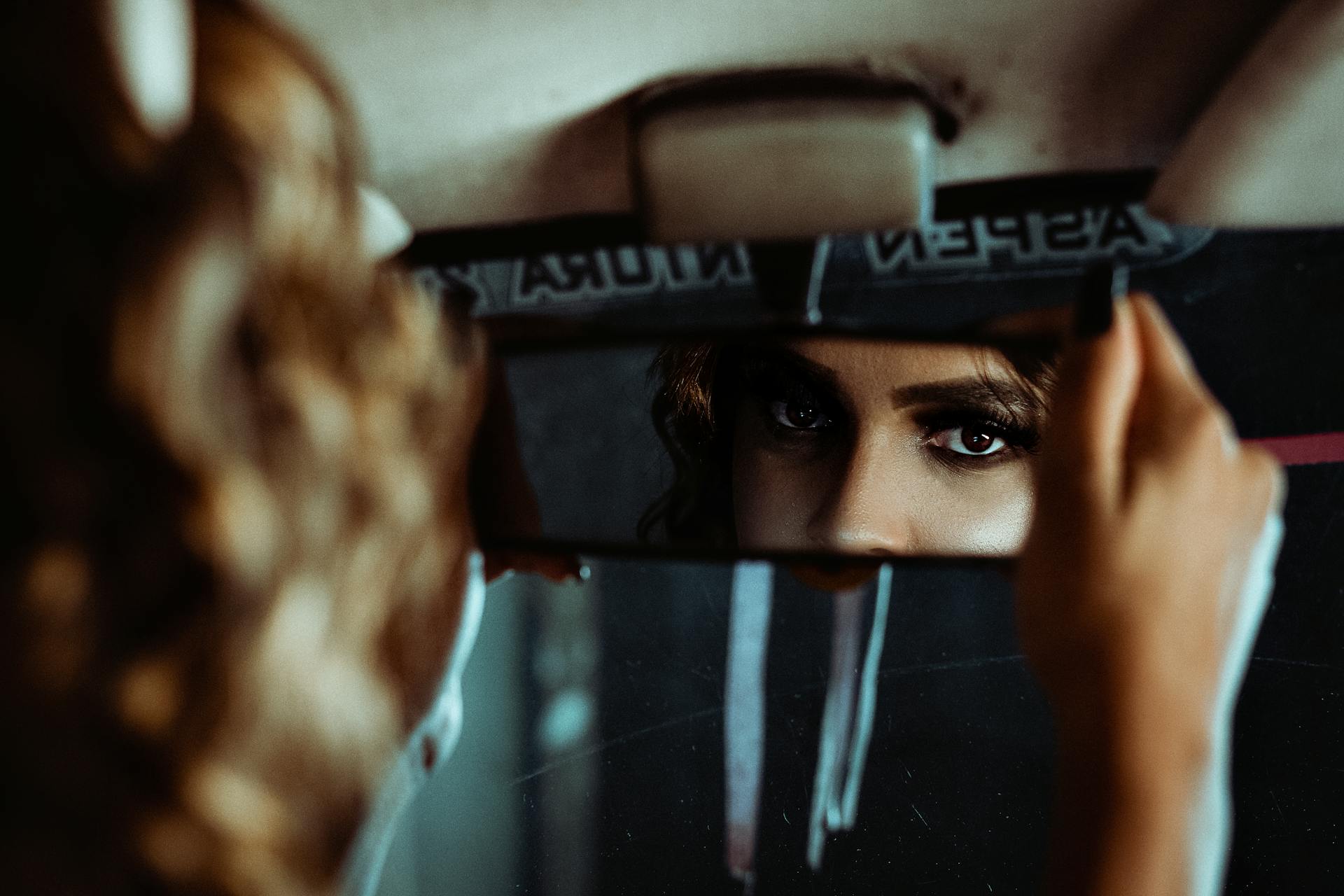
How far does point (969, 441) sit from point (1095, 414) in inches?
17.0

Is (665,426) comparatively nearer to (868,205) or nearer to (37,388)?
(868,205)

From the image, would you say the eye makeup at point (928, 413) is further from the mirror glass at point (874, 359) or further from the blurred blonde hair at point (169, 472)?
the blurred blonde hair at point (169, 472)

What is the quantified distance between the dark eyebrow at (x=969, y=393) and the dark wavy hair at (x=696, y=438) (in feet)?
0.62

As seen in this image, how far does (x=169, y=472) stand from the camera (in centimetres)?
28

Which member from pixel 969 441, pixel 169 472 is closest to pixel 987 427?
pixel 969 441

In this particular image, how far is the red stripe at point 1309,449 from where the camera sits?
796 mm

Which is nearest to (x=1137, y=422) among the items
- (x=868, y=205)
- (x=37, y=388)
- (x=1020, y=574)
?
(x=1020, y=574)

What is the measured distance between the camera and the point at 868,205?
499 mm

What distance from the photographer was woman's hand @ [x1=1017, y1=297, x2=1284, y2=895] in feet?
1.25

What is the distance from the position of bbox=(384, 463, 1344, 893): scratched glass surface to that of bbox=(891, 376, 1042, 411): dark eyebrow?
8.0 inches

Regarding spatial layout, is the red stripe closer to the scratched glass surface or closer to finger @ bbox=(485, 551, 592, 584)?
the scratched glass surface

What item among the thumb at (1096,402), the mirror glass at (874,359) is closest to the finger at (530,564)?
the mirror glass at (874,359)

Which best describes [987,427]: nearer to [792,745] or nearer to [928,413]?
[928,413]

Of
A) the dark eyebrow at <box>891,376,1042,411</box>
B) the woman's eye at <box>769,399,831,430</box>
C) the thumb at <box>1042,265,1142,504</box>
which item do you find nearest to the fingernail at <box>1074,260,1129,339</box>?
the thumb at <box>1042,265,1142,504</box>
